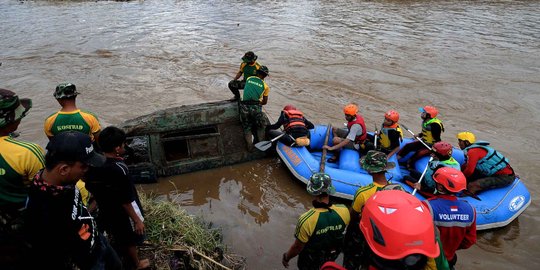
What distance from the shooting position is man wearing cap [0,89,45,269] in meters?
2.51

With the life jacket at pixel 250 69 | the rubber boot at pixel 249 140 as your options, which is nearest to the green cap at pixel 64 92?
the rubber boot at pixel 249 140

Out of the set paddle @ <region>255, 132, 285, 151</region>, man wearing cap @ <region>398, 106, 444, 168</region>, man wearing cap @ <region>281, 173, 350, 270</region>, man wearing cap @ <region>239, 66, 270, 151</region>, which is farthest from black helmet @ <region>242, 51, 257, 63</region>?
man wearing cap @ <region>281, 173, 350, 270</region>

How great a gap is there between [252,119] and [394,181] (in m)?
2.53

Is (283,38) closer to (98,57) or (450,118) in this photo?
(98,57)

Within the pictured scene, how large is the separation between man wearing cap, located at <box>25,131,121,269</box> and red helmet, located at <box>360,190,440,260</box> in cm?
170

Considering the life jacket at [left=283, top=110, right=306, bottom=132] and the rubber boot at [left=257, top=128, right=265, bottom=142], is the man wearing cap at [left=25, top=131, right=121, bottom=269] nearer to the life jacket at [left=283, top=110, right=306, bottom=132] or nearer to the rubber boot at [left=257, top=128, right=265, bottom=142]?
the rubber boot at [left=257, top=128, right=265, bottom=142]

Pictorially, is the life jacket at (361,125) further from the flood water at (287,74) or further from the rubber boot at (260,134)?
the rubber boot at (260,134)

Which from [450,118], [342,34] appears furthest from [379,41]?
[450,118]

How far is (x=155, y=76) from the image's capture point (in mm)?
12062

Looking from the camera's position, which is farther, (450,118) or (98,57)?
(98,57)

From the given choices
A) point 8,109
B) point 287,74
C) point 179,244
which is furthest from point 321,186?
point 287,74

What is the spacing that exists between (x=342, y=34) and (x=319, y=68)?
5.24 metres

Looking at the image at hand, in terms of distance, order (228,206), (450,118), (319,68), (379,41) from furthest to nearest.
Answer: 1. (379,41)
2. (319,68)
3. (450,118)
4. (228,206)

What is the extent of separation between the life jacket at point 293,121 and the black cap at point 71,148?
14.7 ft
